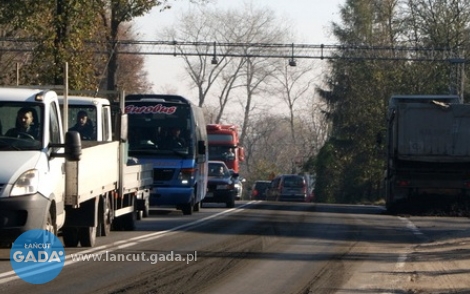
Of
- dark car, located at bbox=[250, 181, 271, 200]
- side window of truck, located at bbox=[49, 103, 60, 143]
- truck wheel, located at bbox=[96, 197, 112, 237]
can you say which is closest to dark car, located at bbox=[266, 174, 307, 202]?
dark car, located at bbox=[250, 181, 271, 200]

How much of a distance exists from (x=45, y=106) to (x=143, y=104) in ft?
41.8

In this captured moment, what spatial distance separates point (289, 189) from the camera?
5916 centimetres

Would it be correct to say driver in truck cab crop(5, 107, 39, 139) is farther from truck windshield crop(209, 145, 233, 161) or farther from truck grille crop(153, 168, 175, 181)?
truck windshield crop(209, 145, 233, 161)

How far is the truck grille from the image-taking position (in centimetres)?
2686

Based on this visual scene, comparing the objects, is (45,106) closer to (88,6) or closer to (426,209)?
(88,6)

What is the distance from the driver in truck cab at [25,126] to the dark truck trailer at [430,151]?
60.2ft

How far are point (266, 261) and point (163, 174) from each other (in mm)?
11979

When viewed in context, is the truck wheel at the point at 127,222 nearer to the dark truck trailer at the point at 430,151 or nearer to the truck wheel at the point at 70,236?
the truck wheel at the point at 70,236

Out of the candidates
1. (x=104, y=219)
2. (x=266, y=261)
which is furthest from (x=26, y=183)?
(x=104, y=219)

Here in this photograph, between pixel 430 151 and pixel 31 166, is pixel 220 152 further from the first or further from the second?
pixel 31 166

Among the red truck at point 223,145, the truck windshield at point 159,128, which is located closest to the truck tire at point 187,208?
the truck windshield at point 159,128

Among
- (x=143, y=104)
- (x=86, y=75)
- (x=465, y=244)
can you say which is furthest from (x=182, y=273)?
(x=86, y=75)

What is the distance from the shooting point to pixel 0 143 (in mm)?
13727

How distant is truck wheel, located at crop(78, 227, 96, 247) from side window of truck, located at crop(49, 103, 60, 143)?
1895 millimetres
